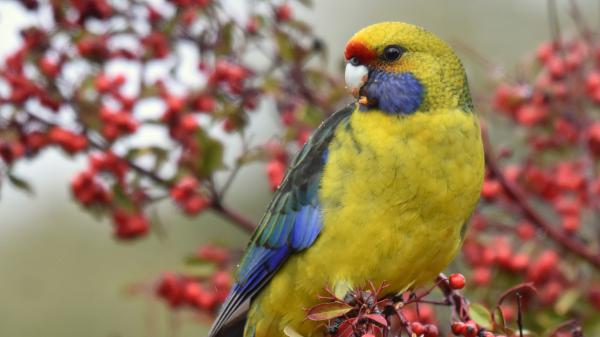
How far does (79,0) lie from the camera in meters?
2.89

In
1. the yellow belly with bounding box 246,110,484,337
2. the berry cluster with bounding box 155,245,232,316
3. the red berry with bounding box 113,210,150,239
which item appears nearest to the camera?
the yellow belly with bounding box 246,110,484,337

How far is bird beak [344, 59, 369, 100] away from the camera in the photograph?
2.36 meters

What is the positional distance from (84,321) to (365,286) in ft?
15.9

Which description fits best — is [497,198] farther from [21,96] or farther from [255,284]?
[21,96]

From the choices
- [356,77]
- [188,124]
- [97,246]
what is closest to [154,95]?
[188,124]

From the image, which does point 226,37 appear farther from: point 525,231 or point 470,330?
point 470,330

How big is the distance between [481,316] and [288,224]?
1.90 feet

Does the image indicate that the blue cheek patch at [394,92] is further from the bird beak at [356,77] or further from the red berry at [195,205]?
the red berry at [195,205]

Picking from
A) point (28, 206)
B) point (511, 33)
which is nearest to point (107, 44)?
point (28, 206)

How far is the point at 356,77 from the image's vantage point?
236cm

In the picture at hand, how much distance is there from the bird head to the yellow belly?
3cm

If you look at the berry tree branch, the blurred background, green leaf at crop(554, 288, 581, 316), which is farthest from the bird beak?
the blurred background

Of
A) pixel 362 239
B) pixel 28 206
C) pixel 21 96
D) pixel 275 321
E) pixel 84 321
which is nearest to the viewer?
pixel 362 239

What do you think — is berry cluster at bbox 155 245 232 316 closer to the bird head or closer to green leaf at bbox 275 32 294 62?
green leaf at bbox 275 32 294 62
